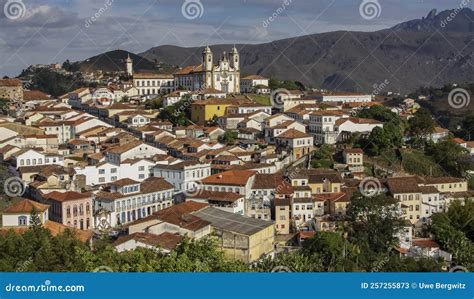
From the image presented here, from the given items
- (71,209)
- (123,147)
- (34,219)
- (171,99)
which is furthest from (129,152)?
(171,99)

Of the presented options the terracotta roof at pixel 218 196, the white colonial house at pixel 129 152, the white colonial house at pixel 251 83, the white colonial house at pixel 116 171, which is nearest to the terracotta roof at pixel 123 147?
the white colonial house at pixel 129 152

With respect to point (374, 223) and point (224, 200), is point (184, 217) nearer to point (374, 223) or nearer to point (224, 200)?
point (224, 200)

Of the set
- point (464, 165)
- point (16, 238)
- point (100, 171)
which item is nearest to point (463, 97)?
point (464, 165)

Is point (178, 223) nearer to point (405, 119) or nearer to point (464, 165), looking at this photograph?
point (464, 165)

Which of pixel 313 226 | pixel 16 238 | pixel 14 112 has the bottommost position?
pixel 313 226

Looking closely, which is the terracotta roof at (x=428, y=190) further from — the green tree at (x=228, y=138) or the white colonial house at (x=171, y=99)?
the white colonial house at (x=171, y=99)

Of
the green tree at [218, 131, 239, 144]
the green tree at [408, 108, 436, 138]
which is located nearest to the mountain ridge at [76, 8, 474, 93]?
the green tree at [408, 108, 436, 138]
